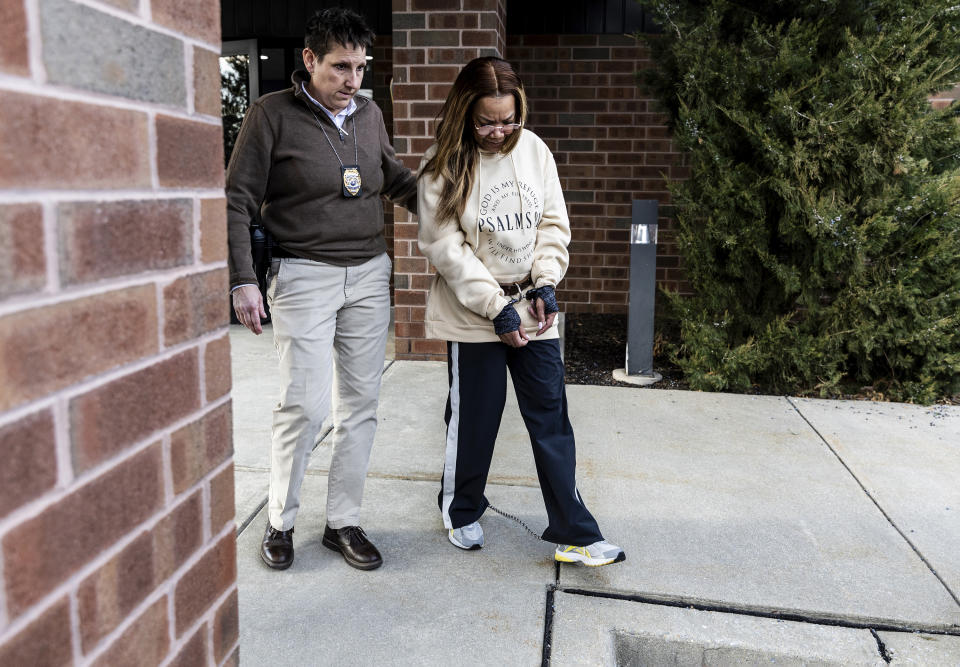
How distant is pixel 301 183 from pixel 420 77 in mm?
3240

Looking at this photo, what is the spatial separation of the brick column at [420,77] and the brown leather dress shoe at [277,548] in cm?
290

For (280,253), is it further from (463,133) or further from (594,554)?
(594,554)

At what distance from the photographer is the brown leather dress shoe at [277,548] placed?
2.88 meters

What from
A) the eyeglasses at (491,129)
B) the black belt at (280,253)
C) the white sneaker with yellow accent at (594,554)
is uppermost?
the eyeglasses at (491,129)

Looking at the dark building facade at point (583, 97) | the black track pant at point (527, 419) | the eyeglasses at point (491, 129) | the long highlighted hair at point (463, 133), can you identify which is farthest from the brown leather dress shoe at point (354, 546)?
the dark building facade at point (583, 97)

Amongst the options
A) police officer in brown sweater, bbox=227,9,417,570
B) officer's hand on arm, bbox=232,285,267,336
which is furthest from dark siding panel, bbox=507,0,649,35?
officer's hand on arm, bbox=232,285,267,336

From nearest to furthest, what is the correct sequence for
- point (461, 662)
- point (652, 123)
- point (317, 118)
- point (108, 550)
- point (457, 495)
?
1. point (108, 550)
2. point (461, 662)
3. point (317, 118)
4. point (457, 495)
5. point (652, 123)

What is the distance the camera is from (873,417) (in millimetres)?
4770

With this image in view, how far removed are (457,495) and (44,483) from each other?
2.23m

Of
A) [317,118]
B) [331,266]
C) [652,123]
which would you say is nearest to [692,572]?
[331,266]

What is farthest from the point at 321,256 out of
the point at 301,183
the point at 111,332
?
the point at 111,332

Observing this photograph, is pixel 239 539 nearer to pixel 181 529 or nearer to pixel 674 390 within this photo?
pixel 181 529

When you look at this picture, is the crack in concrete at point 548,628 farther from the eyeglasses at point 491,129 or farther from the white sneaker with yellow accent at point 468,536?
the eyeglasses at point 491,129

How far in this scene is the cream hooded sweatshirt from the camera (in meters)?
2.80
